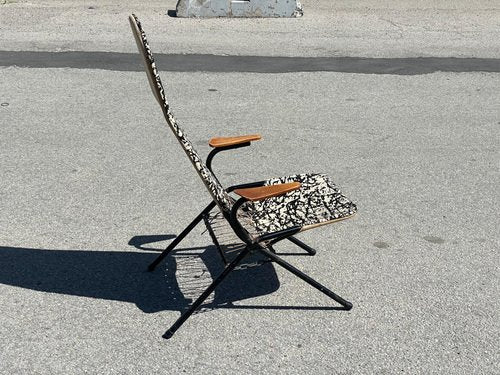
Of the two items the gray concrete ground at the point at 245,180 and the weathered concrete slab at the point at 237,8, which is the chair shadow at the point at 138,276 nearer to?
the gray concrete ground at the point at 245,180

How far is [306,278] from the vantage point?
14.7ft

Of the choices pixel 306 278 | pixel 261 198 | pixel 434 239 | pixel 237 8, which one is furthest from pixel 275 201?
pixel 237 8

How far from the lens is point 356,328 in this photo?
14.4 feet

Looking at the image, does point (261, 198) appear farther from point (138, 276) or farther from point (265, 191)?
point (138, 276)

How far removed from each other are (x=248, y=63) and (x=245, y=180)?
341 cm

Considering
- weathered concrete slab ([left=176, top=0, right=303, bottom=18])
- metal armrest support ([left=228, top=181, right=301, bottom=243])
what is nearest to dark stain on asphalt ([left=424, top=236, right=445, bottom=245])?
metal armrest support ([left=228, top=181, right=301, bottom=243])

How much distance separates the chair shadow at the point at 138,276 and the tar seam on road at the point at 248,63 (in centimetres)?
432

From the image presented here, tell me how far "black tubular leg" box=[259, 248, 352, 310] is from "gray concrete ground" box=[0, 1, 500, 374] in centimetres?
8

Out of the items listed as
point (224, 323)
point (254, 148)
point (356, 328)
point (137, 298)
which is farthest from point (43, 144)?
point (356, 328)

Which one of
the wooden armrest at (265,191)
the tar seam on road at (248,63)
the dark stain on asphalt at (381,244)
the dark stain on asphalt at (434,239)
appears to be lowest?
the tar seam on road at (248,63)

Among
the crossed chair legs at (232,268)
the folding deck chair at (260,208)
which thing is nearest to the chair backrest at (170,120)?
the folding deck chair at (260,208)

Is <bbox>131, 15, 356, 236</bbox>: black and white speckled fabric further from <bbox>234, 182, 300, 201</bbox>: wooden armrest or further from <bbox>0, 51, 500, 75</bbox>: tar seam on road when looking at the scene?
<bbox>0, 51, 500, 75</bbox>: tar seam on road

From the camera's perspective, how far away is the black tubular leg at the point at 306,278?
440cm

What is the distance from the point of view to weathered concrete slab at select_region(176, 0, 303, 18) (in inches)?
451
